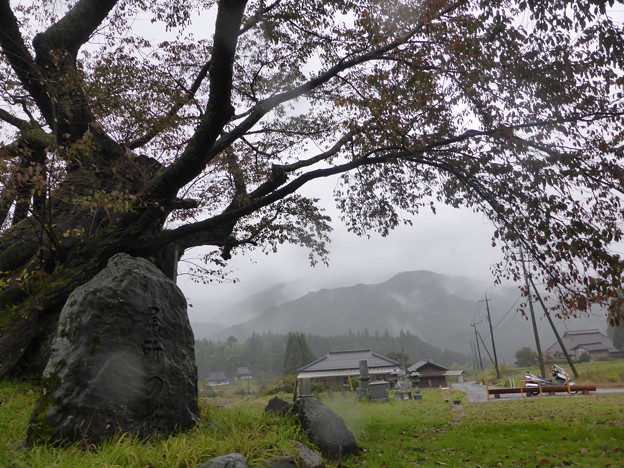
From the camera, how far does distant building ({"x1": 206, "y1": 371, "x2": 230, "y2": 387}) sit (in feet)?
249

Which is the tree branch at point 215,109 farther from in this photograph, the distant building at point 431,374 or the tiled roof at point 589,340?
the tiled roof at point 589,340

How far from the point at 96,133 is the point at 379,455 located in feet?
32.4

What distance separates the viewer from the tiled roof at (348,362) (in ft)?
134

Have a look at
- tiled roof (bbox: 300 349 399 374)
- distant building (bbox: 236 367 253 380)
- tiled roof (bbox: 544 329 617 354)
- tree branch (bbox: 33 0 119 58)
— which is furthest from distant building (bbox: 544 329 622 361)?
→ tree branch (bbox: 33 0 119 58)

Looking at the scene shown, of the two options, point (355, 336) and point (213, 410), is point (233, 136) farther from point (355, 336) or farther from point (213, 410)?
point (355, 336)

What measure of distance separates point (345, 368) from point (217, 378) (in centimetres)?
4679

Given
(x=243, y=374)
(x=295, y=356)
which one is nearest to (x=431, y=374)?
(x=295, y=356)

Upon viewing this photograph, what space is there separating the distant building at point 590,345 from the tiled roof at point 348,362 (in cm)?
2977

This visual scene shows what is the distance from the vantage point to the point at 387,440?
8.84 meters

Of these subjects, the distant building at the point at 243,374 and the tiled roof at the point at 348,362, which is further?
the distant building at the point at 243,374

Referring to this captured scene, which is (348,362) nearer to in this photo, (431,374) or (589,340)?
(431,374)

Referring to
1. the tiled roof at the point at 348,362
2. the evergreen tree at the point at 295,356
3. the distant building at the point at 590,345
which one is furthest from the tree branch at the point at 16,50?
the distant building at the point at 590,345

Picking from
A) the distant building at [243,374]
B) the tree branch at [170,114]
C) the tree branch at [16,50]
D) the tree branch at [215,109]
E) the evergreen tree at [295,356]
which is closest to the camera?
the tree branch at [215,109]

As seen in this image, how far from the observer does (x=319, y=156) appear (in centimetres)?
980
